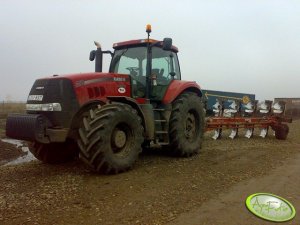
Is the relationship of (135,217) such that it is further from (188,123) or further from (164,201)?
(188,123)

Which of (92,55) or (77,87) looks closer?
(77,87)

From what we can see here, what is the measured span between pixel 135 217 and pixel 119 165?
69.8 inches

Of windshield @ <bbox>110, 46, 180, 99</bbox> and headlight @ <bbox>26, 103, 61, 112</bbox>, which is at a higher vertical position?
windshield @ <bbox>110, 46, 180, 99</bbox>

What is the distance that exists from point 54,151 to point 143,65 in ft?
8.17

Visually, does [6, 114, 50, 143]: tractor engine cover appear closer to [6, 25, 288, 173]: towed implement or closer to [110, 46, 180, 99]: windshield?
[6, 25, 288, 173]: towed implement

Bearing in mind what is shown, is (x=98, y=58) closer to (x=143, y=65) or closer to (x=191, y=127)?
A: (x=143, y=65)

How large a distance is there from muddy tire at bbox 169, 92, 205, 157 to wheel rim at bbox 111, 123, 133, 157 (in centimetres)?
138

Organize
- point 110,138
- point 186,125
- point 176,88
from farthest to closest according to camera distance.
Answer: point 186,125, point 176,88, point 110,138

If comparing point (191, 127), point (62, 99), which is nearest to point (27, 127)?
point (62, 99)

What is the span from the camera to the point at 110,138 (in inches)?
233

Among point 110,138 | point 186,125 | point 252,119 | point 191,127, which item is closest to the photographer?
point 110,138

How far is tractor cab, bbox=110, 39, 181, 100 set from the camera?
7.52 m

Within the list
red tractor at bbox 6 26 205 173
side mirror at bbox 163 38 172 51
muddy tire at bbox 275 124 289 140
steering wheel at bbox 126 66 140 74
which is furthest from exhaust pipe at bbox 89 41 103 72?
muddy tire at bbox 275 124 289 140

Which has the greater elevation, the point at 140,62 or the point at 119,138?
the point at 140,62
